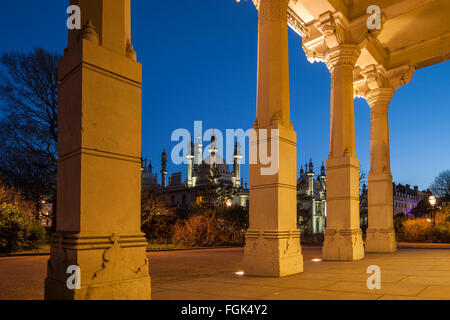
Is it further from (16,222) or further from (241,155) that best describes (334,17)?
(241,155)

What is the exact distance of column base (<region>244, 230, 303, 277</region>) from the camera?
8125 millimetres

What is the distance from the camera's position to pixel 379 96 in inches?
704

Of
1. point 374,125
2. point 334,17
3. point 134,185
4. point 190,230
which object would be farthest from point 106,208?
point 190,230

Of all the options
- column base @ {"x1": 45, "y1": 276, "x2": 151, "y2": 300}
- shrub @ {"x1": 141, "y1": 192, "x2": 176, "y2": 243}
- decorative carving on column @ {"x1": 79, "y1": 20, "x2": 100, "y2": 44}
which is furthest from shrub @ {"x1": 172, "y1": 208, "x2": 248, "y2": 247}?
decorative carving on column @ {"x1": 79, "y1": 20, "x2": 100, "y2": 44}

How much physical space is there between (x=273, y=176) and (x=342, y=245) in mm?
5173

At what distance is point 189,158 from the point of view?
97312 mm

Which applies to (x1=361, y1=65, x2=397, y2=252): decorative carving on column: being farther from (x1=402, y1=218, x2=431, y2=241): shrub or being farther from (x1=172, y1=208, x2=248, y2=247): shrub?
(x1=402, y1=218, x2=431, y2=241): shrub

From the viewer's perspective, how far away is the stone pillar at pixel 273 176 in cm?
834

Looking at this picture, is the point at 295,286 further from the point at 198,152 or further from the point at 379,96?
the point at 198,152

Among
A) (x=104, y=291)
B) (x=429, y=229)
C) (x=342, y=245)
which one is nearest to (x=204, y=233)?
(x=342, y=245)

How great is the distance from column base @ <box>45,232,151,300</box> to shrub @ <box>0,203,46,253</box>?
45.0ft

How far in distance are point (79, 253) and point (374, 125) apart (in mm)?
16422

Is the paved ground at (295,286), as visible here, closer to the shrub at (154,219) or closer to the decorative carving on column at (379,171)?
the decorative carving on column at (379,171)

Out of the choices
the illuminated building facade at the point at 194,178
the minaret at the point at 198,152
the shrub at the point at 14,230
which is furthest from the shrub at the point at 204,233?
the minaret at the point at 198,152
